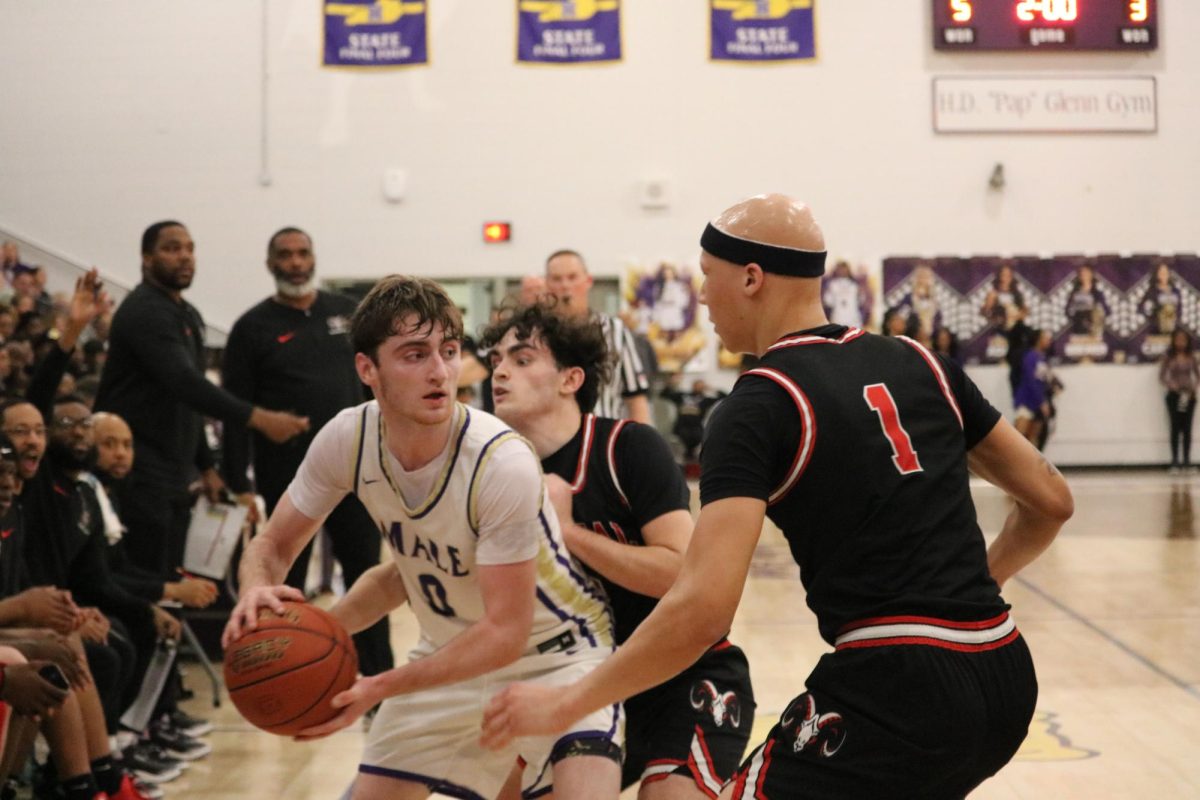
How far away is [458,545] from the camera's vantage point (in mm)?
2807

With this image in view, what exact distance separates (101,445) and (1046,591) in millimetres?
5603

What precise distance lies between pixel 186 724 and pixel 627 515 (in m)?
3.01

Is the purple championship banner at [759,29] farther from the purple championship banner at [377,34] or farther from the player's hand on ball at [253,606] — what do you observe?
the player's hand on ball at [253,606]

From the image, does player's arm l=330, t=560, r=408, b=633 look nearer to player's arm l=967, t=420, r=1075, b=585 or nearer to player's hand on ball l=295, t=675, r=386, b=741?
player's hand on ball l=295, t=675, r=386, b=741

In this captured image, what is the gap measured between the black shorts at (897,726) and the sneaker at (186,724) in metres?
3.72

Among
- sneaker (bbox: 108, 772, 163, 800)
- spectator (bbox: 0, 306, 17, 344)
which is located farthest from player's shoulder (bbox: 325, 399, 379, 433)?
spectator (bbox: 0, 306, 17, 344)

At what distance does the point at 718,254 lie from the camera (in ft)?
7.89

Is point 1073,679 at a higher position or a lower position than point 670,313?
lower

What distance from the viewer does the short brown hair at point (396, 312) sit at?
2730 millimetres

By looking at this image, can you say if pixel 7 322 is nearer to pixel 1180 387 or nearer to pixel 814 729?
pixel 814 729

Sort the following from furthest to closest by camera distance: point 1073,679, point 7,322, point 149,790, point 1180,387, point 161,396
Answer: point 1180,387
point 7,322
point 1073,679
point 161,396
point 149,790

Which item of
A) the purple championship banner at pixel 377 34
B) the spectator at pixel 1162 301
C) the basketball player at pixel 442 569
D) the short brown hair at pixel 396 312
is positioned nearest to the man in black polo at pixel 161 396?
the basketball player at pixel 442 569

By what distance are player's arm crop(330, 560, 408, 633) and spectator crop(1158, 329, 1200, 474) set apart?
45.3 feet

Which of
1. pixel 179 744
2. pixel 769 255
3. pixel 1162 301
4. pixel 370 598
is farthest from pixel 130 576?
pixel 1162 301
